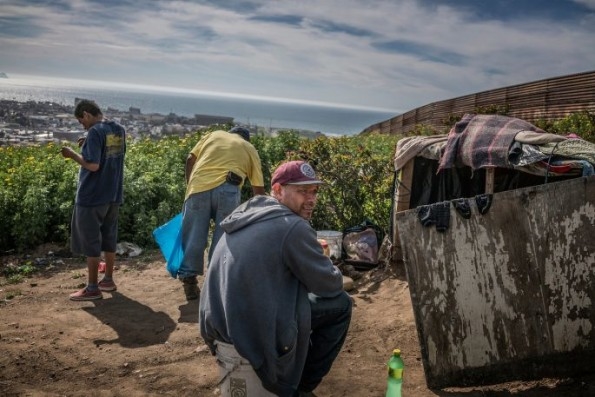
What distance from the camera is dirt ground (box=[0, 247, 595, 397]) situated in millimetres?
3625

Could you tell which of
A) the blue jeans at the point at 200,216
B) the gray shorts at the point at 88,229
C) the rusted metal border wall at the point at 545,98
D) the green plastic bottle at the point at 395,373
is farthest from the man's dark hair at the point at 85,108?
the rusted metal border wall at the point at 545,98

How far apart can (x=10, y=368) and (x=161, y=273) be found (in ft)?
8.99

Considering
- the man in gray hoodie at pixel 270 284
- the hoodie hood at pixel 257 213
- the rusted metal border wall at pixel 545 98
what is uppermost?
the rusted metal border wall at pixel 545 98

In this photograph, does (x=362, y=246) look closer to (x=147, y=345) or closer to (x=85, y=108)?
(x=147, y=345)

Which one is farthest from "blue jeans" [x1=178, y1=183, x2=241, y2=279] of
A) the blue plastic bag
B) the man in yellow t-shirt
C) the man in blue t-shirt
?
the man in blue t-shirt

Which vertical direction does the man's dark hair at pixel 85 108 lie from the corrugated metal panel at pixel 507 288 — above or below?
above

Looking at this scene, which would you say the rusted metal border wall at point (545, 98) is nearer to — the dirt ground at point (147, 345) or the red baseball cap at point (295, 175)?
the dirt ground at point (147, 345)

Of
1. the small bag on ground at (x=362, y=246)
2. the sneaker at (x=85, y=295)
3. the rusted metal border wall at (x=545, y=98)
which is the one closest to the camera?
the sneaker at (x=85, y=295)

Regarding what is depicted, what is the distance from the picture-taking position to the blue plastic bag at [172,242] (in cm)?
538

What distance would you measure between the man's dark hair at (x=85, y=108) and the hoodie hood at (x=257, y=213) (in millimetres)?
3378

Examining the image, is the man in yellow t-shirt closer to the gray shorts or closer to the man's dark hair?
the gray shorts

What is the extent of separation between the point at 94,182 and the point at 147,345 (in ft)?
6.46

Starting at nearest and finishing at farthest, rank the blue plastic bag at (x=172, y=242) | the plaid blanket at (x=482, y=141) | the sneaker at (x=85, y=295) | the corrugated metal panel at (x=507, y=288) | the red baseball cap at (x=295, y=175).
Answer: the red baseball cap at (x=295, y=175) → the corrugated metal panel at (x=507, y=288) → the plaid blanket at (x=482, y=141) → the blue plastic bag at (x=172, y=242) → the sneaker at (x=85, y=295)

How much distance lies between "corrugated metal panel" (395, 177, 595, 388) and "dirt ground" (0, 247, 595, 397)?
20 cm
